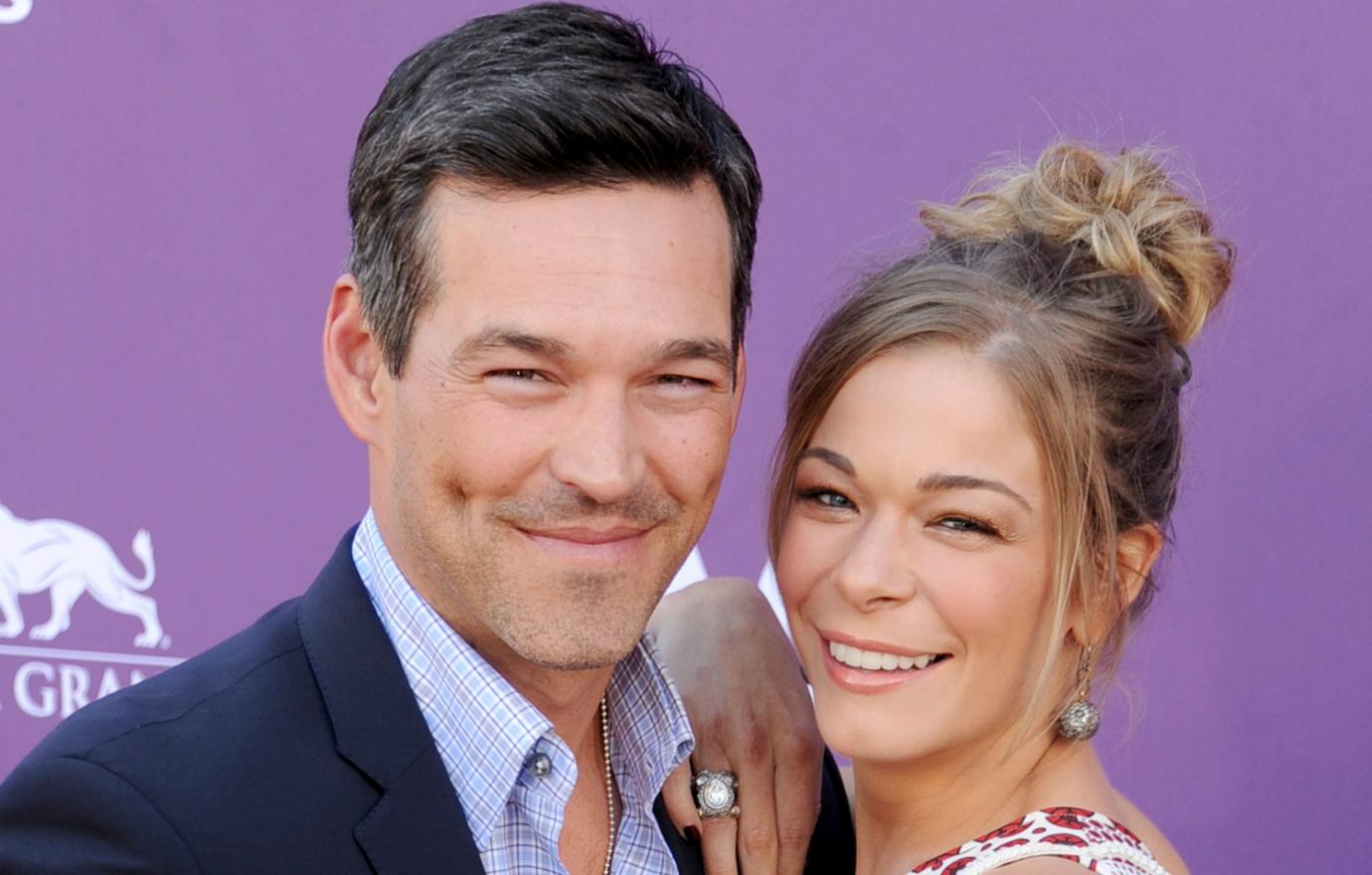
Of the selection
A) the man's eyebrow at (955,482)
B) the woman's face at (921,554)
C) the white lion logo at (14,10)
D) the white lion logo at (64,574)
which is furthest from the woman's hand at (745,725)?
the white lion logo at (14,10)

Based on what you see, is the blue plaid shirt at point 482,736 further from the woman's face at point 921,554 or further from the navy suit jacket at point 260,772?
the woman's face at point 921,554

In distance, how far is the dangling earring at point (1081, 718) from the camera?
2164 millimetres

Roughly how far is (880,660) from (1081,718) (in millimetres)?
291

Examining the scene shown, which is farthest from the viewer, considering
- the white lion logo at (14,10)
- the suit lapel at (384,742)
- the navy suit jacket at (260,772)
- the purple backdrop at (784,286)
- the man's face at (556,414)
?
the white lion logo at (14,10)

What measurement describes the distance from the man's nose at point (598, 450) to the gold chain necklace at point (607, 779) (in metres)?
0.38

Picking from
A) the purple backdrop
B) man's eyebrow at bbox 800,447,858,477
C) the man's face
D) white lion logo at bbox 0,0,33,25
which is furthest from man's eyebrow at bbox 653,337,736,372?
white lion logo at bbox 0,0,33,25

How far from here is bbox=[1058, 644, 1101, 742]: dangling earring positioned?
2164mm

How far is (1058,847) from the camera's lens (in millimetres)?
2018

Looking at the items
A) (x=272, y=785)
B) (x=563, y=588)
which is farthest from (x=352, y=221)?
(x=272, y=785)

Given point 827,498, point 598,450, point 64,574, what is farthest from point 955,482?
point 64,574

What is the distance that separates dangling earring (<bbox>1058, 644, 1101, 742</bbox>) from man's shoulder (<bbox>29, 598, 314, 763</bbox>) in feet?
3.13

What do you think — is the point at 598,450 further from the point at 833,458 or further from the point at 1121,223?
the point at 1121,223

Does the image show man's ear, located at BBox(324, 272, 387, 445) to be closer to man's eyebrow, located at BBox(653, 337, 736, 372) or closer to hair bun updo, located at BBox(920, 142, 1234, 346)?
man's eyebrow, located at BBox(653, 337, 736, 372)

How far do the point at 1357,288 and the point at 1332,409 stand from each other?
0.19m
